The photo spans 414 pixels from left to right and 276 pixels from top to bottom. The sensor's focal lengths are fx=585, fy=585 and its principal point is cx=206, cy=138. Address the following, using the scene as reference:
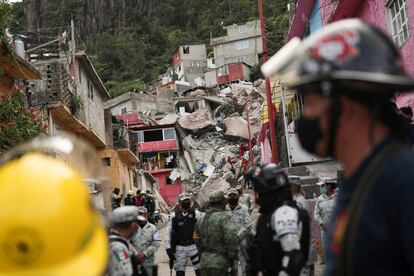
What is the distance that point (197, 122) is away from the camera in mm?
55438

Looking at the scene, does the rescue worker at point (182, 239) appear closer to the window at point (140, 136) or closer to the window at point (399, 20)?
the window at point (399, 20)

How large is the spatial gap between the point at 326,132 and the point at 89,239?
950 millimetres

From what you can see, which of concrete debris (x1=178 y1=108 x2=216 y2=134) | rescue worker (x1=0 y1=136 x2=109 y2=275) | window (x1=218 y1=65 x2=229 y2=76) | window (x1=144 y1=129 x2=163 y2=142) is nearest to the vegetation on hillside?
window (x1=218 y1=65 x2=229 y2=76)

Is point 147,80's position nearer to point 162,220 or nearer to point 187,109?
point 187,109

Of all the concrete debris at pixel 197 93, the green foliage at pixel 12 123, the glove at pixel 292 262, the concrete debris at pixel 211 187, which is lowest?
the glove at pixel 292 262

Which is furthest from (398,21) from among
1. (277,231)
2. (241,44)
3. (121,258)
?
(241,44)

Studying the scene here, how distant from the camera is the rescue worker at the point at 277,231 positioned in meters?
5.27

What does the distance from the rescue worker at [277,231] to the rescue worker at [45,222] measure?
331 cm

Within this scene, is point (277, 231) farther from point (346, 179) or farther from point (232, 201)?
point (232, 201)

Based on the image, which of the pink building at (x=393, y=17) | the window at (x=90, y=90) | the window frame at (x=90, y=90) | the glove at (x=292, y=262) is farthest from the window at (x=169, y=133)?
the glove at (x=292, y=262)

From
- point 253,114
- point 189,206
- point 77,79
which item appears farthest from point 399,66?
point 253,114

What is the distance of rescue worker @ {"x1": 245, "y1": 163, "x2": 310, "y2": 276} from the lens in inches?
207

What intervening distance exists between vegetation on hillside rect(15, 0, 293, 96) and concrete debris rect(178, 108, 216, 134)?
2940 centimetres

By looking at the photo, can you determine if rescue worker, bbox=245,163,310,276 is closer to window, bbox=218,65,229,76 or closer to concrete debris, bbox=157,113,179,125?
concrete debris, bbox=157,113,179,125
